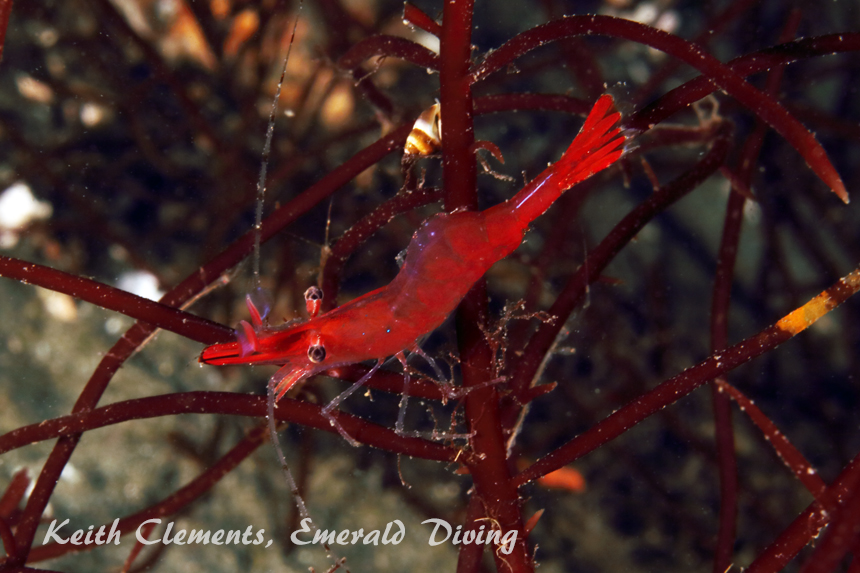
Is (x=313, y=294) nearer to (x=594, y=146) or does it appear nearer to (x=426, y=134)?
(x=426, y=134)

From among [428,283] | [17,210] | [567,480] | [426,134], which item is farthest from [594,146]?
[17,210]

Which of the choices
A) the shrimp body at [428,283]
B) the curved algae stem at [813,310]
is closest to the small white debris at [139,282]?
the shrimp body at [428,283]

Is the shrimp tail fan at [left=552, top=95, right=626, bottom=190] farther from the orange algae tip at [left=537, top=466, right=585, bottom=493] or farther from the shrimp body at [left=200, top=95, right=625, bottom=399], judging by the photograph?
the orange algae tip at [left=537, top=466, right=585, bottom=493]

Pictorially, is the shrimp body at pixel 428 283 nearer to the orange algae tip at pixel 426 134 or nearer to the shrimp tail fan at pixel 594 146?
the shrimp tail fan at pixel 594 146

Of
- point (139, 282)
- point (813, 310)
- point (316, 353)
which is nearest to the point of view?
point (813, 310)

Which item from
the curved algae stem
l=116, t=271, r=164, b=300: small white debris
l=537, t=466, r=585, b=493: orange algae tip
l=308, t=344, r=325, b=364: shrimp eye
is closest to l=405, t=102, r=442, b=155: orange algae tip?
l=308, t=344, r=325, b=364: shrimp eye

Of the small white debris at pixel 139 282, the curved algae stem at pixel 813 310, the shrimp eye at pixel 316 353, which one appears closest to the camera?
the curved algae stem at pixel 813 310
